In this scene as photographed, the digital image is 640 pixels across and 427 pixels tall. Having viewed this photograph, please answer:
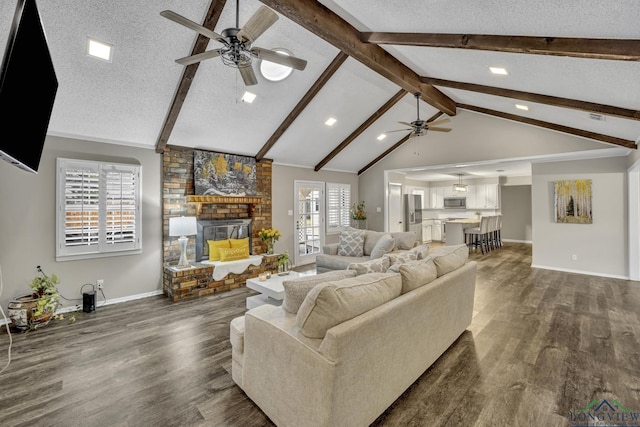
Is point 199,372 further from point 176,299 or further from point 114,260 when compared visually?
point 114,260

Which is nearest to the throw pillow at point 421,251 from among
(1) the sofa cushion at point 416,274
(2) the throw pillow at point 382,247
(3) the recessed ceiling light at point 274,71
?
(1) the sofa cushion at point 416,274

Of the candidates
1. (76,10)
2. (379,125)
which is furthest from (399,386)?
(379,125)

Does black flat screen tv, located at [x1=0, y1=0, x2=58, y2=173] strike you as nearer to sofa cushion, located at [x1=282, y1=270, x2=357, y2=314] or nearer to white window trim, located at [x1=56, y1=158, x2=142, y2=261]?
sofa cushion, located at [x1=282, y1=270, x2=357, y2=314]

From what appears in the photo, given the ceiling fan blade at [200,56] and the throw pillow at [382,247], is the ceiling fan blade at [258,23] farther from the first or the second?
the throw pillow at [382,247]

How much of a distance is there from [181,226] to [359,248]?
9.73 ft

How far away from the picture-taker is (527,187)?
9.86 metres

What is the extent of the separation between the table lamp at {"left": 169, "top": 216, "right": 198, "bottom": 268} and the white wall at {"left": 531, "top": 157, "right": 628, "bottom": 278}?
690 centimetres

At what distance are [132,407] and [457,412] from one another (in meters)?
2.25

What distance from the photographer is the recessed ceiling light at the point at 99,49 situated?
9.51ft

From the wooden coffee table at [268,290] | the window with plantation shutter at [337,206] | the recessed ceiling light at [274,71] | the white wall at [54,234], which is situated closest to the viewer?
the wooden coffee table at [268,290]

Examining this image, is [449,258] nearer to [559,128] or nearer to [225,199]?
[225,199]

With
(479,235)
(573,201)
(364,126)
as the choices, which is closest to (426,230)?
(479,235)

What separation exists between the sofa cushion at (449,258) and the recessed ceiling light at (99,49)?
3.91m

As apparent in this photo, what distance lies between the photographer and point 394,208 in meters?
8.48
